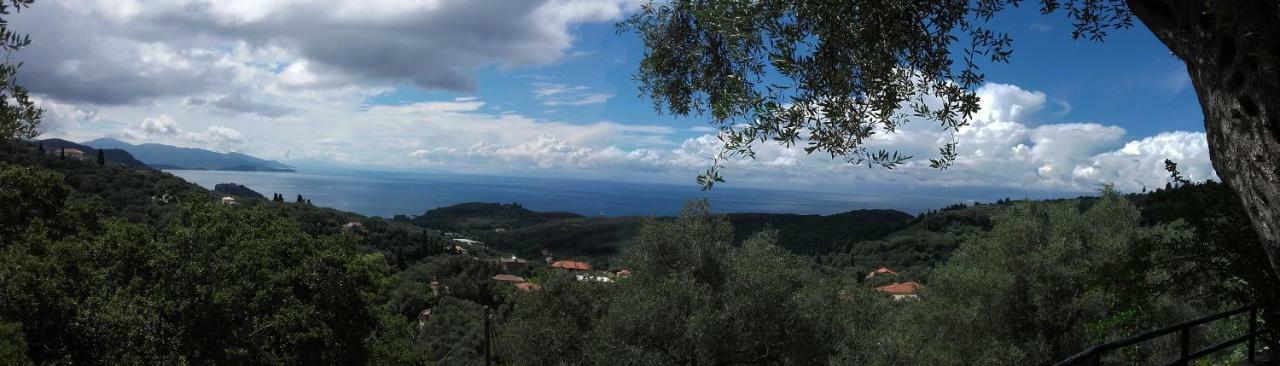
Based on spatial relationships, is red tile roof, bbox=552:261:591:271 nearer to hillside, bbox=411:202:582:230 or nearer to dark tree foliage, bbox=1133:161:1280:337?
dark tree foliage, bbox=1133:161:1280:337

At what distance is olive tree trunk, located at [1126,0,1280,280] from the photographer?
2.49 m

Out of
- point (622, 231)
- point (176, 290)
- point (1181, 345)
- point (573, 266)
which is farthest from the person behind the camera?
point (622, 231)

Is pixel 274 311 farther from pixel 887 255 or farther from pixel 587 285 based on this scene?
pixel 887 255

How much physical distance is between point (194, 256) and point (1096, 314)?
18820 millimetres

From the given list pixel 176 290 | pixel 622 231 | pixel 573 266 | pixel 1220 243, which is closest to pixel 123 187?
pixel 573 266

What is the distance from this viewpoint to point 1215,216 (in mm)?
5570

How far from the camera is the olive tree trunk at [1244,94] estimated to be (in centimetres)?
249

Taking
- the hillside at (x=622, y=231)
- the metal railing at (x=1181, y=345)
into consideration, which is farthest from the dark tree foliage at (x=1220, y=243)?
the hillside at (x=622, y=231)

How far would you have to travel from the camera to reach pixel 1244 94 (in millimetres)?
2568

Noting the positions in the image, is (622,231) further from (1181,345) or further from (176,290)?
(1181,345)

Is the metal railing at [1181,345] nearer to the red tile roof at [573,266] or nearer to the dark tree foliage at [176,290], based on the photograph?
the dark tree foliage at [176,290]

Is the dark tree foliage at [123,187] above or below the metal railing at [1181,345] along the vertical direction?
below

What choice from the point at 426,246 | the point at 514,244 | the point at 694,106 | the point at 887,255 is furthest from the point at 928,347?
the point at 514,244

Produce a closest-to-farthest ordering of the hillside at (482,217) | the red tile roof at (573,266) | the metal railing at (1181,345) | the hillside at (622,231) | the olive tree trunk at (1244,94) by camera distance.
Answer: the olive tree trunk at (1244,94)
the metal railing at (1181,345)
the red tile roof at (573,266)
the hillside at (622,231)
the hillside at (482,217)
